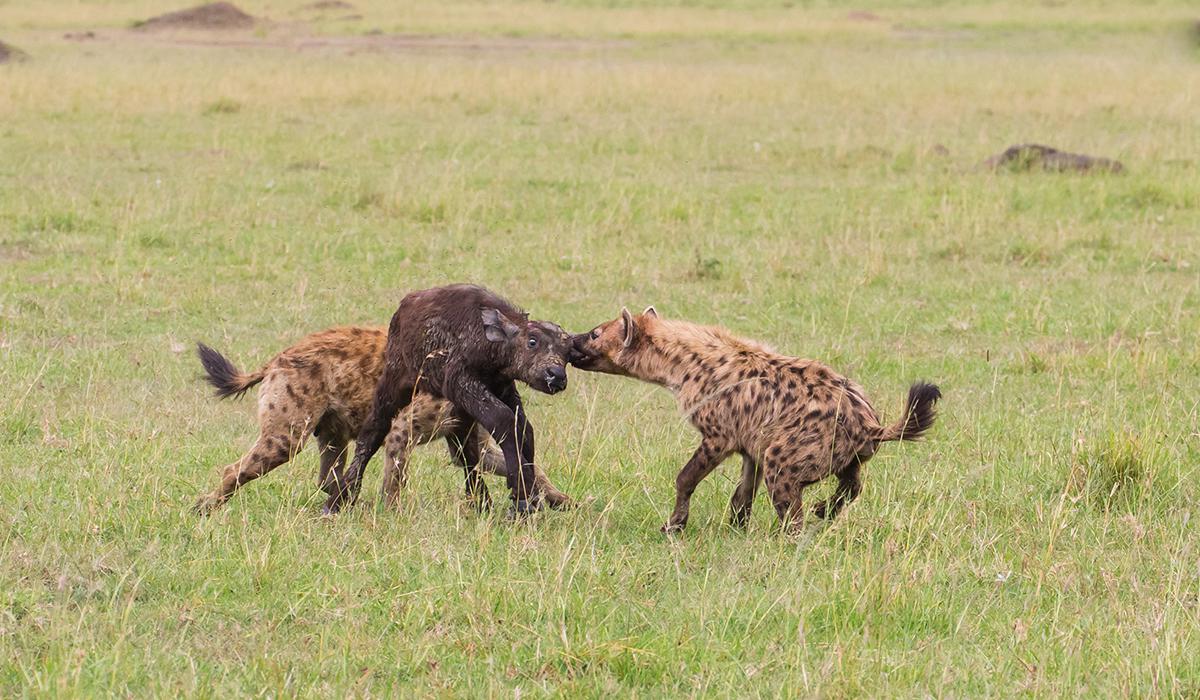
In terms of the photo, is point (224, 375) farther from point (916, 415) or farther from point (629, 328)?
point (916, 415)

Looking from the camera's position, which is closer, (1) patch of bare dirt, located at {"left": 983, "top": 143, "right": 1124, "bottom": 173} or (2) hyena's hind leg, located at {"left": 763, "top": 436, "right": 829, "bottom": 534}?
(2) hyena's hind leg, located at {"left": 763, "top": 436, "right": 829, "bottom": 534}

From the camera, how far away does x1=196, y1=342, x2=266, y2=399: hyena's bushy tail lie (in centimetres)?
574

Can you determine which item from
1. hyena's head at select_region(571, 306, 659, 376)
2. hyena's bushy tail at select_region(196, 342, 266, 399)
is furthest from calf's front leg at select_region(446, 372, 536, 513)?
hyena's bushy tail at select_region(196, 342, 266, 399)

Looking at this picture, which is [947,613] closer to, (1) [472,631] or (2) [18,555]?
(1) [472,631]

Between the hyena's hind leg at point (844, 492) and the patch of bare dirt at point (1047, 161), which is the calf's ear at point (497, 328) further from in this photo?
the patch of bare dirt at point (1047, 161)

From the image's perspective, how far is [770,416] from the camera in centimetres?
505

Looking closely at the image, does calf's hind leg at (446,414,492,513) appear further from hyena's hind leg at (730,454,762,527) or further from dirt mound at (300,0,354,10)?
dirt mound at (300,0,354,10)

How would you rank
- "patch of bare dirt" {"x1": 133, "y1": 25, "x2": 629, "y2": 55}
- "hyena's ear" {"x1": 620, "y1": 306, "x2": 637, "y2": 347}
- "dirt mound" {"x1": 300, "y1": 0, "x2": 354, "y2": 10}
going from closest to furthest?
"hyena's ear" {"x1": 620, "y1": 306, "x2": 637, "y2": 347} → "patch of bare dirt" {"x1": 133, "y1": 25, "x2": 629, "y2": 55} → "dirt mound" {"x1": 300, "y1": 0, "x2": 354, "y2": 10}

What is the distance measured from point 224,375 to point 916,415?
2551 millimetres

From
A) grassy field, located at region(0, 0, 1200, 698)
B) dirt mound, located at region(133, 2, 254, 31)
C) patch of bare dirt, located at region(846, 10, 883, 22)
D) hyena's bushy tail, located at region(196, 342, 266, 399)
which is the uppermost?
hyena's bushy tail, located at region(196, 342, 266, 399)

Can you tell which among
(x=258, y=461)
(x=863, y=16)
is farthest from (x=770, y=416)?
(x=863, y=16)

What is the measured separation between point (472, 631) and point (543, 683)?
339mm

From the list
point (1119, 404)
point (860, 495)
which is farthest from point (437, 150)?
point (860, 495)

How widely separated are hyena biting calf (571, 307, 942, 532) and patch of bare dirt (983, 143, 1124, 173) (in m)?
8.91
